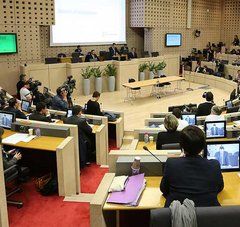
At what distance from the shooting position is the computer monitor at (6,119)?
5512 millimetres

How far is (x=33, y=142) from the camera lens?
493cm

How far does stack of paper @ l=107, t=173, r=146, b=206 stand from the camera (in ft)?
9.12

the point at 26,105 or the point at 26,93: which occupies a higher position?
the point at 26,93

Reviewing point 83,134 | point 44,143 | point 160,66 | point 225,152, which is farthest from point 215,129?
point 160,66

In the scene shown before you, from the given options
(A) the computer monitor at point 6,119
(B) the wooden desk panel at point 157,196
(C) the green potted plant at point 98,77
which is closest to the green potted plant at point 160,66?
(C) the green potted plant at point 98,77

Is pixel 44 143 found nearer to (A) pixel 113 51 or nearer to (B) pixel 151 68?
(B) pixel 151 68

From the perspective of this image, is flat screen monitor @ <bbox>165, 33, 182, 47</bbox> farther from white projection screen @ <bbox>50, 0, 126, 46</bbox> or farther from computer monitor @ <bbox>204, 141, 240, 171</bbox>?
computer monitor @ <bbox>204, 141, 240, 171</bbox>

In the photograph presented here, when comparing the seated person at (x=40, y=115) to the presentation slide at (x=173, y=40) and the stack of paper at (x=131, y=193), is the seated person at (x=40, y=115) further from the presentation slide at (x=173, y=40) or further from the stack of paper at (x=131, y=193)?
the presentation slide at (x=173, y=40)

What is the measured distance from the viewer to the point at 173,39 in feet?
59.0

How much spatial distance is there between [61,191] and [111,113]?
332cm

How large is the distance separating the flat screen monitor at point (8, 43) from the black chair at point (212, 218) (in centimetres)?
1018

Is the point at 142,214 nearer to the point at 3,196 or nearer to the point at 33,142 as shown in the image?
the point at 3,196

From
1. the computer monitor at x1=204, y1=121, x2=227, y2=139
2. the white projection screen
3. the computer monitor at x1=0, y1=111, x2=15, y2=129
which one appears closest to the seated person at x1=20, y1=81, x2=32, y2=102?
the computer monitor at x1=0, y1=111, x2=15, y2=129

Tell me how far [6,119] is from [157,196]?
3487 mm
